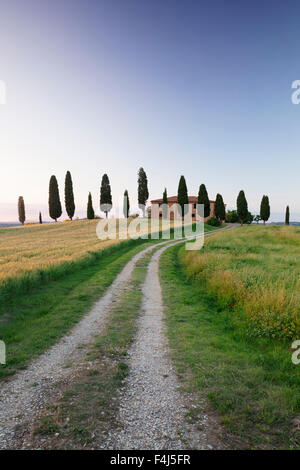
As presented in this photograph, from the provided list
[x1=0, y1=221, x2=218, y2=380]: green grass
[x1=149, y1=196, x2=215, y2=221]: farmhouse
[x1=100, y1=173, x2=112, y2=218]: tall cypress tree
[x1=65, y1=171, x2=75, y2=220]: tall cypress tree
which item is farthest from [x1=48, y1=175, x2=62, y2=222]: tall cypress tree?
[x1=0, y1=221, x2=218, y2=380]: green grass

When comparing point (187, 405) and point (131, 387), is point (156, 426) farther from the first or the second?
point (131, 387)

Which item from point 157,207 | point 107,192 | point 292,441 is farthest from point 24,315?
point 157,207

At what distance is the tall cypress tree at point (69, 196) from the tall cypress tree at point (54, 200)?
2821 mm

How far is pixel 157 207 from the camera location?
9731 centimetres

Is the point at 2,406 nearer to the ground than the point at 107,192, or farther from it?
nearer to the ground

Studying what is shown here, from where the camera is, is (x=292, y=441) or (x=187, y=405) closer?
(x=292, y=441)

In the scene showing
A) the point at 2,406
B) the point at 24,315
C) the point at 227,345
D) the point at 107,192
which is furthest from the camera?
the point at 107,192

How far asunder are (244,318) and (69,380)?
21.5 feet

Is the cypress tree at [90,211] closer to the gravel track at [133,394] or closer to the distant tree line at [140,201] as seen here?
the distant tree line at [140,201]

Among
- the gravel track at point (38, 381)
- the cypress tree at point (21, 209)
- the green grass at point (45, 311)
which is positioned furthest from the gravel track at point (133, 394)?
the cypress tree at point (21, 209)

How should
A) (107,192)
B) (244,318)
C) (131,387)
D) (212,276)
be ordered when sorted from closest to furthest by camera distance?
(131,387)
(244,318)
(212,276)
(107,192)

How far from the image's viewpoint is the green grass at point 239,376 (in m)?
4.26

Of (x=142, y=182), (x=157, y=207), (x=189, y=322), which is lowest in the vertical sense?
(x=189, y=322)

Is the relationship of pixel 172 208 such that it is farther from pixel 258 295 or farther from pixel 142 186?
pixel 258 295
